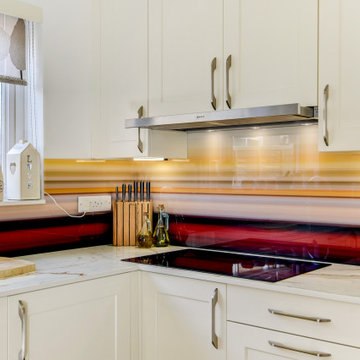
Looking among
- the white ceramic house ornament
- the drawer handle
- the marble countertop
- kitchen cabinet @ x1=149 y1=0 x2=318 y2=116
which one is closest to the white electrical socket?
the marble countertop

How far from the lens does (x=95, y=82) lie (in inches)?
107

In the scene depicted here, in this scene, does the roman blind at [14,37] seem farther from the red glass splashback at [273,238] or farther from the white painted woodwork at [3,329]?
the red glass splashback at [273,238]

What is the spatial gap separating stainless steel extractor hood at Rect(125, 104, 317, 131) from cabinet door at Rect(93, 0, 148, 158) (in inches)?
4.9

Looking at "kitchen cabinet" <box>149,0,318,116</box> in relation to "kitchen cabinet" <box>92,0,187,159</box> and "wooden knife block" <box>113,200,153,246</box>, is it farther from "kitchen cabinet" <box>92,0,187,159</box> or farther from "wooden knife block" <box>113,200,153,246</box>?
"wooden knife block" <box>113,200,153,246</box>

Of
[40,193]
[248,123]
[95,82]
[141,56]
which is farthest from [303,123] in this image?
[40,193]

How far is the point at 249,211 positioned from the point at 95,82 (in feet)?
3.42

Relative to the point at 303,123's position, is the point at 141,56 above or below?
above

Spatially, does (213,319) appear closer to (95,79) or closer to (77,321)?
(77,321)

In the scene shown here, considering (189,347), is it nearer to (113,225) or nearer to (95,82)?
(113,225)

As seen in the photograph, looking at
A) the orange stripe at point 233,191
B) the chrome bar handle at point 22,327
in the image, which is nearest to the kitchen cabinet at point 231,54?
the orange stripe at point 233,191

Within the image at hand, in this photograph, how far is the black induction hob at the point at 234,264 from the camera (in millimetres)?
2143

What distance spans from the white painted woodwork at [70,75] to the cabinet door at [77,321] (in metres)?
0.78

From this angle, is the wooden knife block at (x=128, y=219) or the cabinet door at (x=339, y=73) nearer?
the cabinet door at (x=339, y=73)

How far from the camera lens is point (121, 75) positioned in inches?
104
